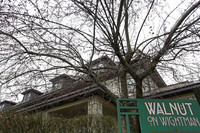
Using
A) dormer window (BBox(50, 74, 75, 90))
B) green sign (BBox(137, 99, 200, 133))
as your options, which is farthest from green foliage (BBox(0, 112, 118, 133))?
green sign (BBox(137, 99, 200, 133))

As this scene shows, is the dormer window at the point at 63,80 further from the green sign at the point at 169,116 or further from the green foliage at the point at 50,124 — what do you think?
the green sign at the point at 169,116

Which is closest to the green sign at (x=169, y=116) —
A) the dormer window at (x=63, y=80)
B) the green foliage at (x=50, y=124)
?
the dormer window at (x=63, y=80)

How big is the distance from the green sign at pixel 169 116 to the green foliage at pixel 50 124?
351 cm

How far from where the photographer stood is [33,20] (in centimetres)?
378

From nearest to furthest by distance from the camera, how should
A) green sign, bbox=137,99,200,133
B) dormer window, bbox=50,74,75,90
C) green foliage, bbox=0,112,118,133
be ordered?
green sign, bbox=137,99,200,133, green foliage, bbox=0,112,118,133, dormer window, bbox=50,74,75,90

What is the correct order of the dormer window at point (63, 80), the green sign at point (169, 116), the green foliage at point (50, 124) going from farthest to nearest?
the dormer window at point (63, 80) < the green foliage at point (50, 124) < the green sign at point (169, 116)

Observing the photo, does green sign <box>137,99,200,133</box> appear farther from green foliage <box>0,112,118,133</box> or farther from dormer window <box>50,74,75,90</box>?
green foliage <box>0,112,118,133</box>

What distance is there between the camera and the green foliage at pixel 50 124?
4.38 metres

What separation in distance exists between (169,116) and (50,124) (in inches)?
154

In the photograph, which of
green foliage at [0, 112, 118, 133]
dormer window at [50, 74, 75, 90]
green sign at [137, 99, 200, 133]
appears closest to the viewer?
green sign at [137, 99, 200, 133]

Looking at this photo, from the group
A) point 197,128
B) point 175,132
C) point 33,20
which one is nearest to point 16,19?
point 33,20

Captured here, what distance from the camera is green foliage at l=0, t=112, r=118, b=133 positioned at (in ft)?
14.4

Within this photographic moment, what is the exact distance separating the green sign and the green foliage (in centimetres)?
351

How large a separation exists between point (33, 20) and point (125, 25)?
2.72m
